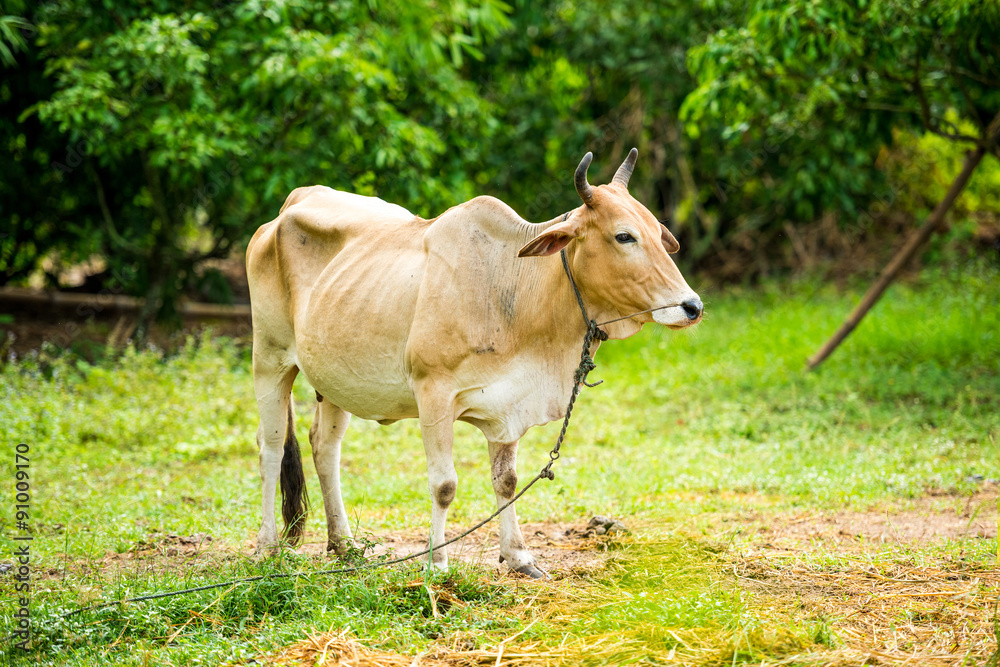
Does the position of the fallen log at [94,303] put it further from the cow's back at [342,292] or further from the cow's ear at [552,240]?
the cow's ear at [552,240]

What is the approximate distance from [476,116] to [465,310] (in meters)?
7.59

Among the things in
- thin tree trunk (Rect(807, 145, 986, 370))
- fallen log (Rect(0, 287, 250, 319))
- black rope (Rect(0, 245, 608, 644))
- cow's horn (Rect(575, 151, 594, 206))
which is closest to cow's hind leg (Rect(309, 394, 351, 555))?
black rope (Rect(0, 245, 608, 644))

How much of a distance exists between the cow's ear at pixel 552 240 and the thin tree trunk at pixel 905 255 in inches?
229

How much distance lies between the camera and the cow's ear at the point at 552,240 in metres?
3.84

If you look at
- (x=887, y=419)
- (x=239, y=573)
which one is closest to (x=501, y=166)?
(x=887, y=419)

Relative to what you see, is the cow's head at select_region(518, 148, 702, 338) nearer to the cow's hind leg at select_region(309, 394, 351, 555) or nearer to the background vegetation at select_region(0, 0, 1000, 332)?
the cow's hind leg at select_region(309, 394, 351, 555)

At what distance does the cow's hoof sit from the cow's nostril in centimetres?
143

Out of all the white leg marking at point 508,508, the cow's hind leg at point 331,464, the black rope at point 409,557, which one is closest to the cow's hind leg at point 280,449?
the cow's hind leg at point 331,464

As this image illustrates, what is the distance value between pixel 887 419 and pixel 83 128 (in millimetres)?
8223

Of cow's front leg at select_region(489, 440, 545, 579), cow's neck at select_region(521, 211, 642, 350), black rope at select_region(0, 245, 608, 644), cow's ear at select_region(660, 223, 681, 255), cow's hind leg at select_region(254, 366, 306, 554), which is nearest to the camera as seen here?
black rope at select_region(0, 245, 608, 644)

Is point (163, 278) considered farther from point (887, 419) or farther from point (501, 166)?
point (887, 419)

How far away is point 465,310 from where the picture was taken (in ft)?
13.3

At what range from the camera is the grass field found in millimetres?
3385

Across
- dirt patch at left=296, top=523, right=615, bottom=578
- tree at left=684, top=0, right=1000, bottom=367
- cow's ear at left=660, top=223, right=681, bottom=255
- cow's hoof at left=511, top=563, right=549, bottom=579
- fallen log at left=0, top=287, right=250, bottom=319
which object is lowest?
fallen log at left=0, top=287, right=250, bottom=319
